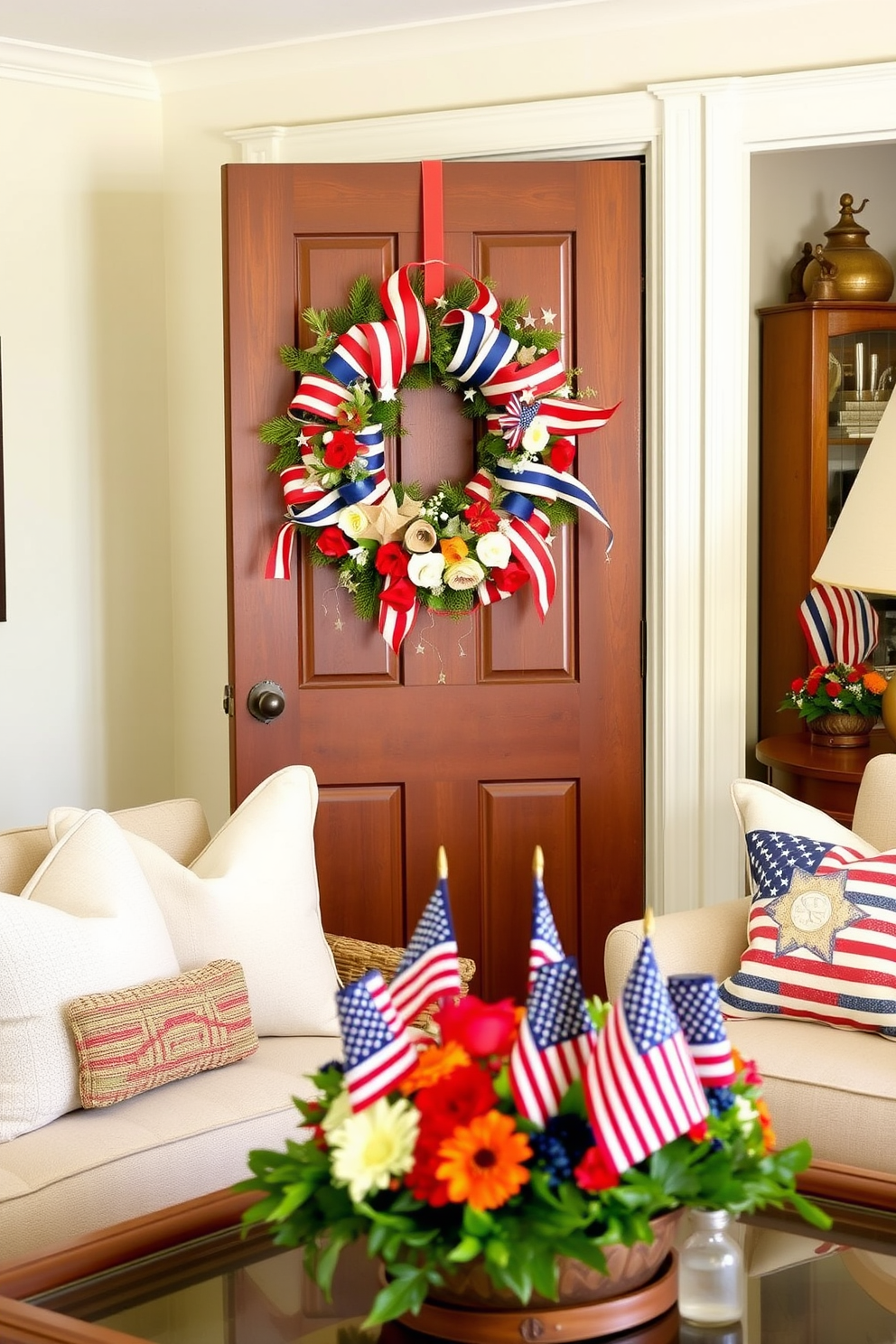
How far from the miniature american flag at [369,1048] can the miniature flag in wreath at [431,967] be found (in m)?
0.11

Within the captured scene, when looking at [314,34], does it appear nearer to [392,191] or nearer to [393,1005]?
[392,191]

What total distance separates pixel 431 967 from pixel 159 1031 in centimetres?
83

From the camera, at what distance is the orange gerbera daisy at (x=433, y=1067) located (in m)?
1.34

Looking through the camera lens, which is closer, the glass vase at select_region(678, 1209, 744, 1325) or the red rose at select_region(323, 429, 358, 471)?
the glass vase at select_region(678, 1209, 744, 1325)

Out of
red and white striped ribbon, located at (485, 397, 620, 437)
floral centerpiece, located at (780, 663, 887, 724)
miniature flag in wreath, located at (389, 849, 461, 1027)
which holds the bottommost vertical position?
miniature flag in wreath, located at (389, 849, 461, 1027)

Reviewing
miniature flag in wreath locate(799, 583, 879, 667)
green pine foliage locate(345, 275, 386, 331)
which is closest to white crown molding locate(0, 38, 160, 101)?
green pine foliage locate(345, 275, 386, 331)

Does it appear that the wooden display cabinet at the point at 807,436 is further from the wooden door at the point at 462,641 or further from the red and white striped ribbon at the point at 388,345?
the red and white striped ribbon at the point at 388,345

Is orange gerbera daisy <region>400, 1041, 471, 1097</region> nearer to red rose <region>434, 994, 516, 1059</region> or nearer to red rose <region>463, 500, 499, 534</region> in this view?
red rose <region>434, 994, 516, 1059</region>

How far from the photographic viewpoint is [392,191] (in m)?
3.29

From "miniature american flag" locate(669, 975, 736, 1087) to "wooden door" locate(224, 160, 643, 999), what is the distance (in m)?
2.02

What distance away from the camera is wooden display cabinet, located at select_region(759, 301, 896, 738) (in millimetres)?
4352

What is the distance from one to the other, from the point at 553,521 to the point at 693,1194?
84.6 inches

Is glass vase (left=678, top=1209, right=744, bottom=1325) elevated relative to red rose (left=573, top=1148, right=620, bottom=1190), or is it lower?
lower

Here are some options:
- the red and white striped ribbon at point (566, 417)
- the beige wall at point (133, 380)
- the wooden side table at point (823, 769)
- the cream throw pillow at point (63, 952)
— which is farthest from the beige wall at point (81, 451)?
the wooden side table at point (823, 769)
